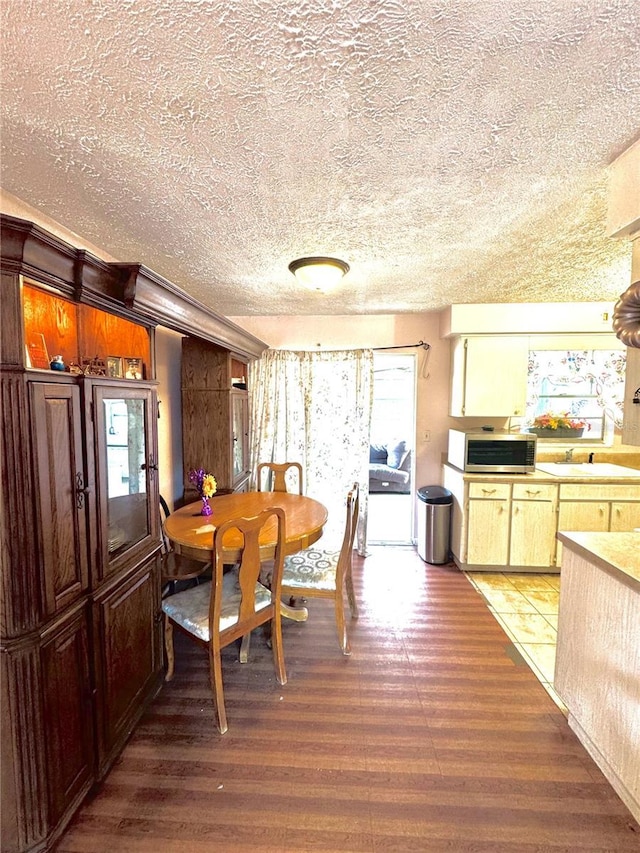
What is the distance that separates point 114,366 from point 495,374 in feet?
10.3

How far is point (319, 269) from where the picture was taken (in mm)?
2184

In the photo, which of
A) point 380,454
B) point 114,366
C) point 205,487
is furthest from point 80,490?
point 380,454

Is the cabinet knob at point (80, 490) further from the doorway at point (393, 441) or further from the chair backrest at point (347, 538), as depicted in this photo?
the doorway at point (393, 441)

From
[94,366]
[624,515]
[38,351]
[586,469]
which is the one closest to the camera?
[38,351]

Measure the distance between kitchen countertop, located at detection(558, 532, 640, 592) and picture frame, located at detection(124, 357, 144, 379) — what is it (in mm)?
2426

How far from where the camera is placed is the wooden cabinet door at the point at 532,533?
3135 millimetres

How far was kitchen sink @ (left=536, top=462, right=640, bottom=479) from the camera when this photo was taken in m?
3.11

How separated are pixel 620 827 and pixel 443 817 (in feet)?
2.10

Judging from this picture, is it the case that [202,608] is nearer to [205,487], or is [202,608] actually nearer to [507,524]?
[205,487]

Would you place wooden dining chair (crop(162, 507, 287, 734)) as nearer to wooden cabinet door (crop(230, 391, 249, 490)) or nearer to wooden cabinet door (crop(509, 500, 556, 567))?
wooden cabinet door (crop(230, 391, 249, 490))

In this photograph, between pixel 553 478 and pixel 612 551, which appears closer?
pixel 612 551

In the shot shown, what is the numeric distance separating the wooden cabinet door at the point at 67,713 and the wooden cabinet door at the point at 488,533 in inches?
115

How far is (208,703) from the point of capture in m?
1.85

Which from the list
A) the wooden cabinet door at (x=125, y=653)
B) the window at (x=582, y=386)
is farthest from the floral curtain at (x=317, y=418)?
the wooden cabinet door at (x=125, y=653)
